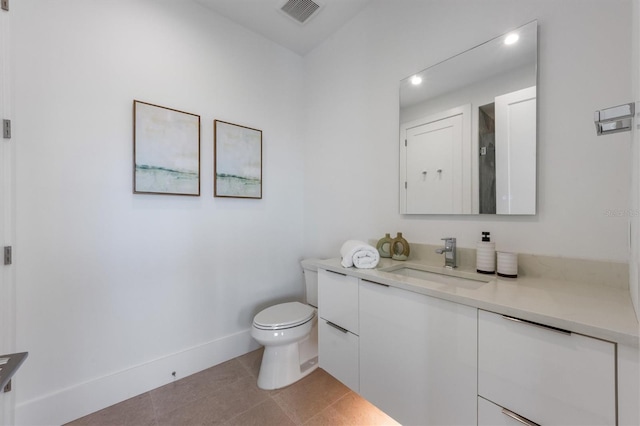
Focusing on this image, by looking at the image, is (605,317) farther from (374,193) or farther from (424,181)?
(374,193)

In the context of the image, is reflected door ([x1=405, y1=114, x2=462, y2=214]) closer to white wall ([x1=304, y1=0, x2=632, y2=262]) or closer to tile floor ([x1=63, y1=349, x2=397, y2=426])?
white wall ([x1=304, y1=0, x2=632, y2=262])

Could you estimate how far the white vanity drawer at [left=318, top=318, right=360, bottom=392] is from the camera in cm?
130

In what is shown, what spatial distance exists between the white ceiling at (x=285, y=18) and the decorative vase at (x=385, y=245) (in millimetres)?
1773

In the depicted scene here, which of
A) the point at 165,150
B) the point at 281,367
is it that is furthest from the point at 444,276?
the point at 165,150

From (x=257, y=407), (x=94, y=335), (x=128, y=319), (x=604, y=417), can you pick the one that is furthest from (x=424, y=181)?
(x=94, y=335)

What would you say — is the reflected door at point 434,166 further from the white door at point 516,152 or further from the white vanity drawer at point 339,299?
the white vanity drawer at point 339,299

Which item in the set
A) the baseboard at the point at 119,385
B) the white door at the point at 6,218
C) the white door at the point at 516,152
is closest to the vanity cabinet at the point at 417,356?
the white door at the point at 516,152

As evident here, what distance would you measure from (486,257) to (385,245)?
0.63 m

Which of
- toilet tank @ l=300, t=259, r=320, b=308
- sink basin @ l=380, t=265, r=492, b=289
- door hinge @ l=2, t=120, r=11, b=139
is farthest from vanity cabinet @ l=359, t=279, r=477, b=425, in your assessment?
door hinge @ l=2, t=120, r=11, b=139

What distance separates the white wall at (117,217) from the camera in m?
1.30

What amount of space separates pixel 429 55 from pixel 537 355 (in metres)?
1.63

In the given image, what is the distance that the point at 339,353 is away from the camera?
1.39m

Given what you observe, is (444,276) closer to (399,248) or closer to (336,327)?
(399,248)

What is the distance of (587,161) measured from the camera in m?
1.02
